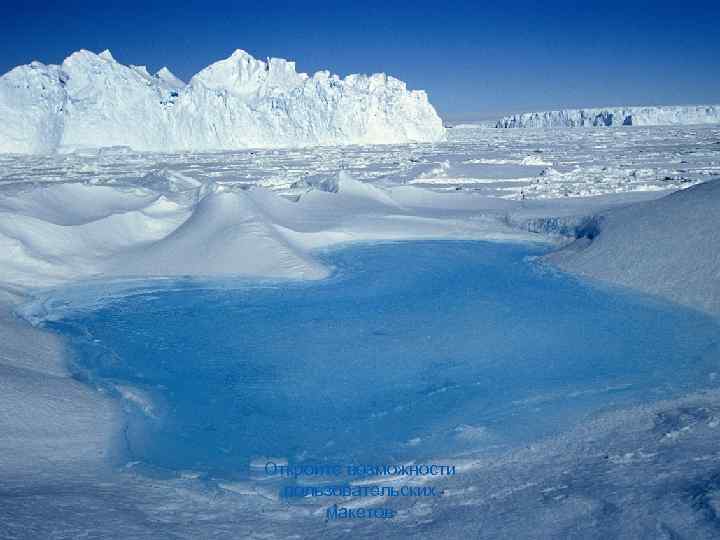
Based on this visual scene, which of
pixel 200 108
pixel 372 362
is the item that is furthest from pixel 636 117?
pixel 372 362

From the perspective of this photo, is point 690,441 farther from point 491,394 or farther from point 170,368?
point 170,368

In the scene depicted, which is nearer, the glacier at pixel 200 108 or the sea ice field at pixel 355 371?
the sea ice field at pixel 355 371

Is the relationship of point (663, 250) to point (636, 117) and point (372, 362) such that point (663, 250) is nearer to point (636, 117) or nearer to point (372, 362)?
point (372, 362)

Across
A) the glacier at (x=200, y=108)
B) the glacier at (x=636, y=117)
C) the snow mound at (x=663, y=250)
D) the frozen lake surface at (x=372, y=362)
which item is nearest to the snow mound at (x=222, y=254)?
the frozen lake surface at (x=372, y=362)

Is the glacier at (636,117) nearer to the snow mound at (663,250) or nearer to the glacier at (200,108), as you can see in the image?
the glacier at (200,108)

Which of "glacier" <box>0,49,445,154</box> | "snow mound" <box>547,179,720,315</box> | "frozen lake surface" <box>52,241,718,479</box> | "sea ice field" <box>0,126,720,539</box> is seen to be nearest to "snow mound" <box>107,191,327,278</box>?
"sea ice field" <box>0,126,720,539</box>

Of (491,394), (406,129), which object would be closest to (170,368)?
(491,394)

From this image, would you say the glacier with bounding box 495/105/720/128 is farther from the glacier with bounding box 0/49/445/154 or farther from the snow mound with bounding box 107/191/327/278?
the snow mound with bounding box 107/191/327/278
